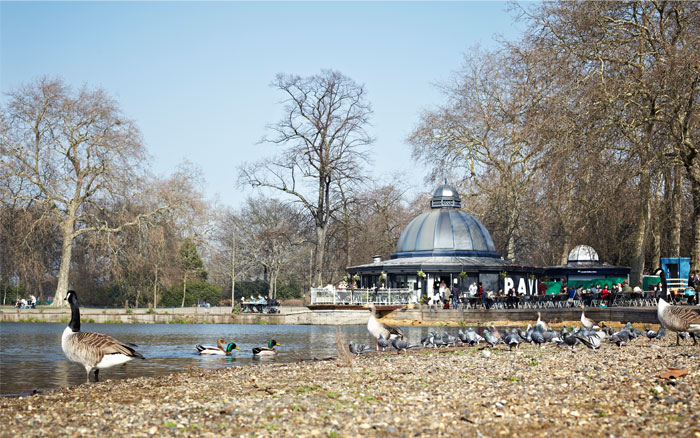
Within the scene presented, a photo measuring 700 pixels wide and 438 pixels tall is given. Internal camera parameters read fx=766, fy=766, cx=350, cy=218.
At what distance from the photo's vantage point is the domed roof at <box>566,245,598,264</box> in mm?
48906

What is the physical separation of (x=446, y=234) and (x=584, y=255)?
357 inches

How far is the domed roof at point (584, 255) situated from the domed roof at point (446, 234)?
5.71 meters

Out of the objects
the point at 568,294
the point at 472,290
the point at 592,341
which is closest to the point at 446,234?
the point at 472,290

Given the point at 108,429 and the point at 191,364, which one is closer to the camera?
the point at 108,429

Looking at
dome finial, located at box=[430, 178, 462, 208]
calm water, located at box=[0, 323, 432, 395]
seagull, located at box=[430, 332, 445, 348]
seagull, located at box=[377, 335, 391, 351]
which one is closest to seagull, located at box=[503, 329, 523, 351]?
seagull, located at box=[430, 332, 445, 348]

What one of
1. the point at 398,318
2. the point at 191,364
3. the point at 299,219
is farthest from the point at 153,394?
the point at 299,219

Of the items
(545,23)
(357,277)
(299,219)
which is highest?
(545,23)

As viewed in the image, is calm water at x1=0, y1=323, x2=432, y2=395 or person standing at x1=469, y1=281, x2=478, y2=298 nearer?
calm water at x1=0, y1=323, x2=432, y2=395

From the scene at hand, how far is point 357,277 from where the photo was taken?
53.0 meters

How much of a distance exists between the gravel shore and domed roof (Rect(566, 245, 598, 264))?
34.6 meters

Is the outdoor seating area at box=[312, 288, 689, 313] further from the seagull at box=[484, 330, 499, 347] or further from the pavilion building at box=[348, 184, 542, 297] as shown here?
the seagull at box=[484, 330, 499, 347]

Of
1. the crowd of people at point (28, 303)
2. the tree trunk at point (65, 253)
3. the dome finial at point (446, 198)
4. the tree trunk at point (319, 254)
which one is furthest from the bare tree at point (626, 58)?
the crowd of people at point (28, 303)

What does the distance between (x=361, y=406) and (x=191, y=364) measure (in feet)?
31.9

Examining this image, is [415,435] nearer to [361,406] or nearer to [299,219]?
[361,406]
